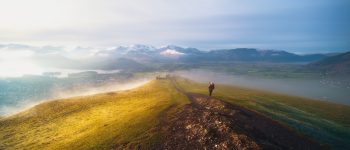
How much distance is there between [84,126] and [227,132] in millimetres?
47518

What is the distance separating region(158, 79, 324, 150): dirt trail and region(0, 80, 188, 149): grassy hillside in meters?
4.81

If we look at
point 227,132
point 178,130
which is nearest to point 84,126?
point 178,130

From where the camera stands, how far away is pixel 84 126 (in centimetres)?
7700

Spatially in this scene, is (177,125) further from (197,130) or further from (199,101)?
(199,101)

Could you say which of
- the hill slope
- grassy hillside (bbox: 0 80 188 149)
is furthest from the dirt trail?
grassy hillside (bbox: 0 80 188 149)

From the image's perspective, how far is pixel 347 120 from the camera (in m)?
86.0

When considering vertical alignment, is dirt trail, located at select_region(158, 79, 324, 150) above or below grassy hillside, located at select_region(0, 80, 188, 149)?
above

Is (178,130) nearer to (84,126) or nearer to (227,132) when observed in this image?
(227,132)

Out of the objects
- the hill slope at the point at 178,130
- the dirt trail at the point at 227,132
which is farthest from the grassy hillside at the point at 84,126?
the dirt trail at the point at 227,132

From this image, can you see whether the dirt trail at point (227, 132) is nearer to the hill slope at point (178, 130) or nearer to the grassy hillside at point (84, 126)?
the hill slope at point (178, 130)

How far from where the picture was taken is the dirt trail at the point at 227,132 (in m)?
44.2

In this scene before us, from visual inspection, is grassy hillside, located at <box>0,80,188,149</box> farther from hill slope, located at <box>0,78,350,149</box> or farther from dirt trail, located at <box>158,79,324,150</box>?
dirt trail, located at <box>158,79,324,150</box>

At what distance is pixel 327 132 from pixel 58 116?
8729 centimetres

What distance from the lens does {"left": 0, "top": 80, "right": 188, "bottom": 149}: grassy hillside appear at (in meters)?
56.0
